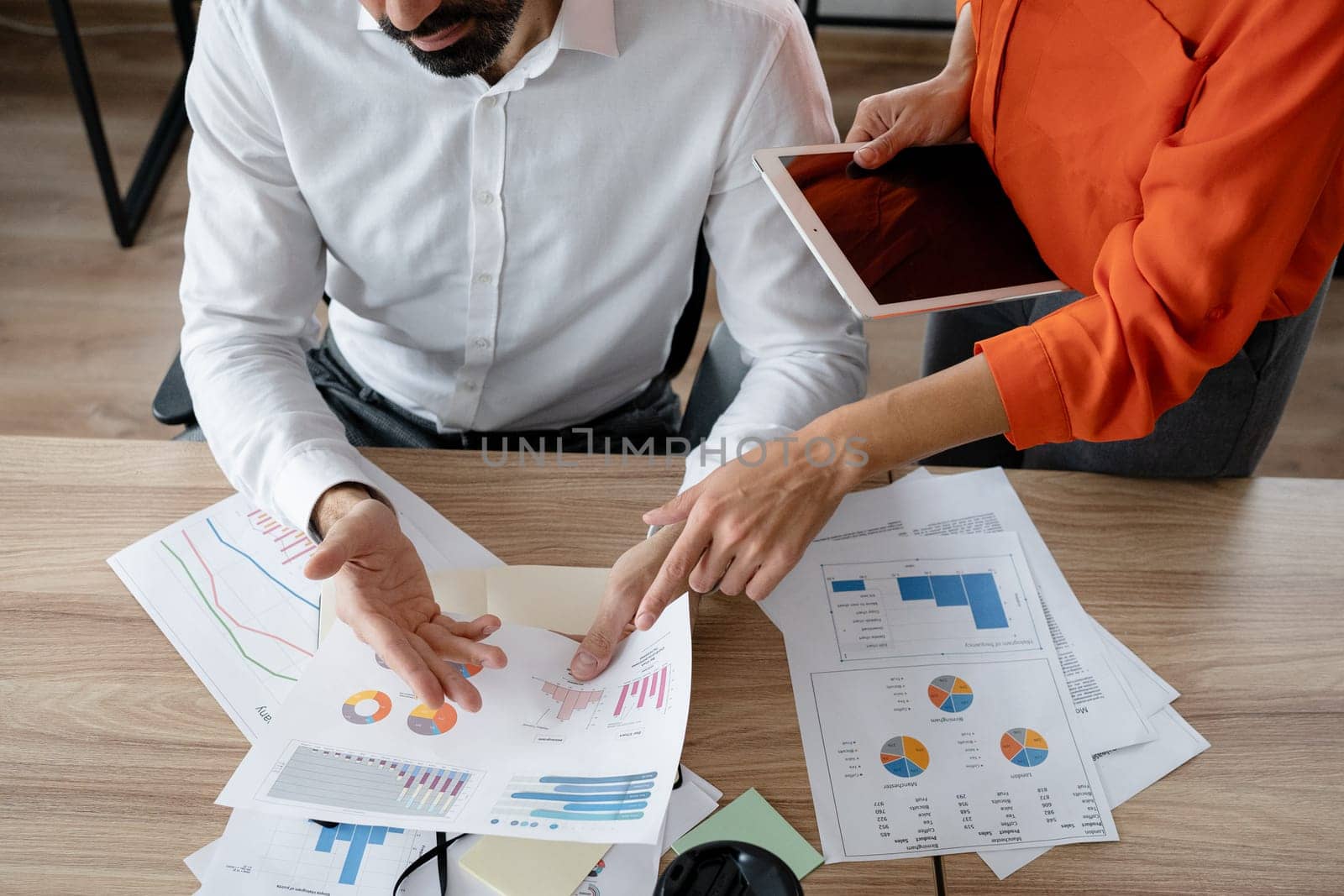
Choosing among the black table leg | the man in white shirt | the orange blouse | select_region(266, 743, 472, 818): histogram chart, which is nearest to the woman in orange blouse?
the orange blouse

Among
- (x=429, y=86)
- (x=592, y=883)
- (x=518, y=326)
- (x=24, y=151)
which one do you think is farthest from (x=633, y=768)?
(x=24, y=151)

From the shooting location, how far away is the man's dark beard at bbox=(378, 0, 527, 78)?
1058mm

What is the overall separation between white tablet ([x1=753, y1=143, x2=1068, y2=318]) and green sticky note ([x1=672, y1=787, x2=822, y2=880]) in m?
0.42

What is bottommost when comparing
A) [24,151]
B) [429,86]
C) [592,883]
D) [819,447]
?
[24,151]

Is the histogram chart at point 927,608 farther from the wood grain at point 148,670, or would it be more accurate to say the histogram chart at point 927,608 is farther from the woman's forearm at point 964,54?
the woman's forearm at point 964,54

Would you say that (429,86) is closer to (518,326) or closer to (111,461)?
(518,326)

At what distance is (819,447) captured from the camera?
997 mm

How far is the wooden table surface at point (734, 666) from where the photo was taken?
0.85m

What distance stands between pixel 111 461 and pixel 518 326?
46 centimetres

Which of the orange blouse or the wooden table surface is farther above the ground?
the orange blouse

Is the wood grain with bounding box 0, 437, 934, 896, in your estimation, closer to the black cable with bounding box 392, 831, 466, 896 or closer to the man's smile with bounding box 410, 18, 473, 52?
the black cable with bounding box 392, 831, 466, 896

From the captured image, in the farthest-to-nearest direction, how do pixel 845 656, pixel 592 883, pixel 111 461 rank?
pixel 111 461
pixel 845 656
pixel 592 883

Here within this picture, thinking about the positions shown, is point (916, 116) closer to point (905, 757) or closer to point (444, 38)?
point (444, 38)

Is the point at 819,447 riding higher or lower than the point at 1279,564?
higher
